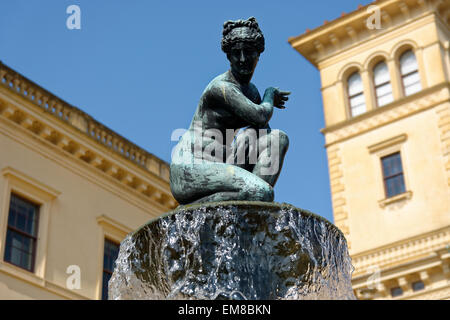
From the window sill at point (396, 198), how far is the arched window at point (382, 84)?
463cm

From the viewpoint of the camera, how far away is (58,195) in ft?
68.3

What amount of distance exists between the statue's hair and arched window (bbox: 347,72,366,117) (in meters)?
29.3

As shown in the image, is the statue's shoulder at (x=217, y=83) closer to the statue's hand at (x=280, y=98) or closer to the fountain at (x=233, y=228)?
the fountain at (x=233, y=228)

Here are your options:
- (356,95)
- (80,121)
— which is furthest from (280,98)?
(356,95)

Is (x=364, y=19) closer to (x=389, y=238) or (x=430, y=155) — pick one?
(x=430, y=155)

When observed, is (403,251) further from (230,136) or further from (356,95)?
(230,136)

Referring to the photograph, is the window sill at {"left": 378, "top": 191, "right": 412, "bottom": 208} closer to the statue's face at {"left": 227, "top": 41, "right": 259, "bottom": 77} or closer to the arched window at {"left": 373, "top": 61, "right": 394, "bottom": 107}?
the arched window at {"left": 373, "top": 61, "right": 394, "bottom": 107}

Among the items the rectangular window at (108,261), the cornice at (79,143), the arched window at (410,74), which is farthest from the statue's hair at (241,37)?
the arched window at (410,74)

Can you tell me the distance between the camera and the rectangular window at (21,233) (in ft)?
62.2

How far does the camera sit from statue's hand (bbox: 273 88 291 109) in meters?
6.76

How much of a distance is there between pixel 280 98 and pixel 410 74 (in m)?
28.5

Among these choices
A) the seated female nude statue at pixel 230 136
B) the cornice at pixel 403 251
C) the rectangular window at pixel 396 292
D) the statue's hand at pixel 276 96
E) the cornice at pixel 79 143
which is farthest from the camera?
the cornice at pixel 403 251

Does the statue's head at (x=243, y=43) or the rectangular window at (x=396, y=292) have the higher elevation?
the rectangular window at (x=396, y=292)
